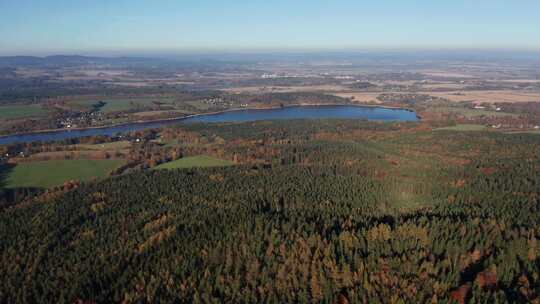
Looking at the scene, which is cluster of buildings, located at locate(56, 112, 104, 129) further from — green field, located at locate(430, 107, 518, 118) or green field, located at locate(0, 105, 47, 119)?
green field, located at locate(430, 107, 518, 118)

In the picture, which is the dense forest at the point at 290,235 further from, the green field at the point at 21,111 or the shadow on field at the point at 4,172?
the green field at the point at 21,111

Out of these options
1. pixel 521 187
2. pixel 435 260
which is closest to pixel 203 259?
pixel 435 260

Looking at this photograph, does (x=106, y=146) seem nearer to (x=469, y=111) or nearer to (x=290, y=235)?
(x=290, y=235)

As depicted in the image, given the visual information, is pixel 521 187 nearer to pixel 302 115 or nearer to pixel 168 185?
pixel 168 185

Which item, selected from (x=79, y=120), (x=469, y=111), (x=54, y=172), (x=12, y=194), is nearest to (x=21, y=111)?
(x=79, y=120)

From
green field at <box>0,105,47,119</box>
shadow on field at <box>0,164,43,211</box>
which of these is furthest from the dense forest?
green field at <box>0,105,47,119</box>

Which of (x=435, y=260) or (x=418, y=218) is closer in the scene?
(x=435, y=260)

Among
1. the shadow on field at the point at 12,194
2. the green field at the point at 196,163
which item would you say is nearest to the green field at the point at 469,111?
the green field at the point at 196,163
